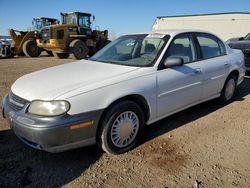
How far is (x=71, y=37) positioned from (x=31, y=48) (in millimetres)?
3603

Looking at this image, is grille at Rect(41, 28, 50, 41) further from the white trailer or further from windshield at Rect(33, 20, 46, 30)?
the white trailer

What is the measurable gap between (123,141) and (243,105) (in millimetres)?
3161

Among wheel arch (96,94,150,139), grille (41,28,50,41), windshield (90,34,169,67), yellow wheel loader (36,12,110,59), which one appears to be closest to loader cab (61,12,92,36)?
yellow wheel loader (36,12,110,59)

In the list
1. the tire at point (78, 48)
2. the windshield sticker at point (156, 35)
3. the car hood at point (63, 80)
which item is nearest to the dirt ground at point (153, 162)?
the car hood at point (63, 80)

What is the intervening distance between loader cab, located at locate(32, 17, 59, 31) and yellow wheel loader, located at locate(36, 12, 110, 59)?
1915mm

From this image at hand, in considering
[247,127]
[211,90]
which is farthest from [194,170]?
[211,90]

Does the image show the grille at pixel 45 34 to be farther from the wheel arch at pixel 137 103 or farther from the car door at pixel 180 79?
the wheel arch at pixel 137 103

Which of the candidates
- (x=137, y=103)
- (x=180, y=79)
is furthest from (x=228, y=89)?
(x=137, y=103)

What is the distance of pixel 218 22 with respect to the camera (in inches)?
863

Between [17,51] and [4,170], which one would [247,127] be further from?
[17,51]

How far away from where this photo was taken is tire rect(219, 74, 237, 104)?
5.19 m

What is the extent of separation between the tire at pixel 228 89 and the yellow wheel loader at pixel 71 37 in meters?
11.2

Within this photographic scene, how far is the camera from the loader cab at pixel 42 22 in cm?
1830

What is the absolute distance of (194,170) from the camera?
2998mm
